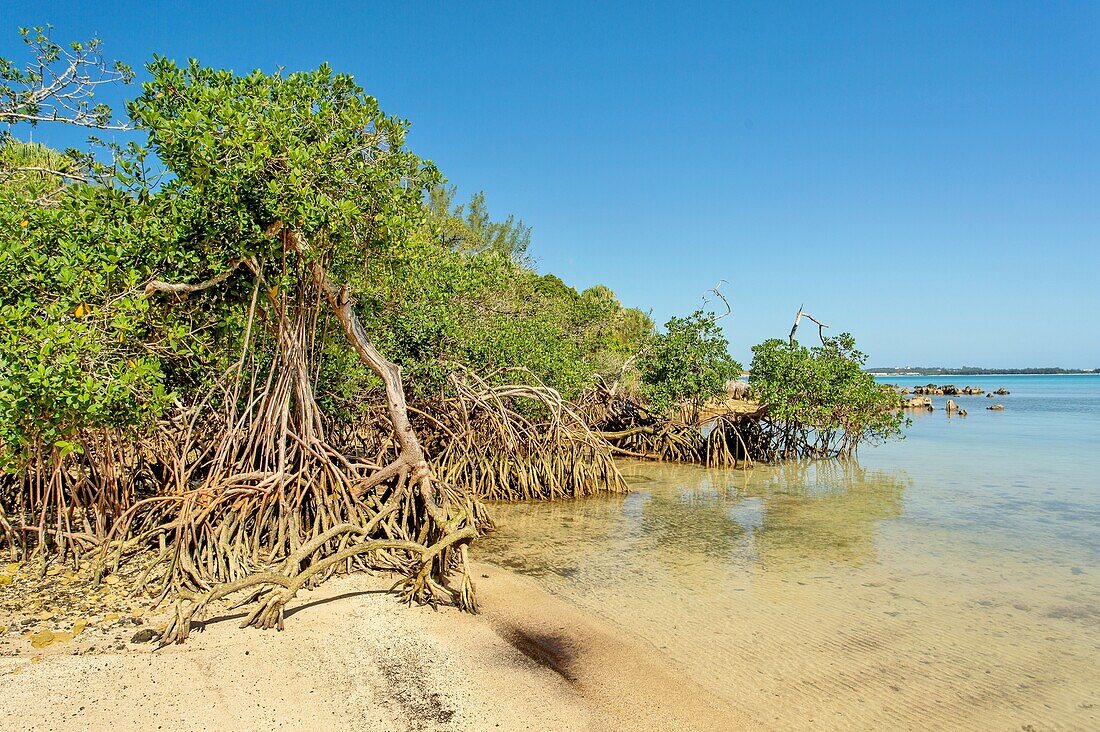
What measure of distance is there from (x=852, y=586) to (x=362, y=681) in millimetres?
4479

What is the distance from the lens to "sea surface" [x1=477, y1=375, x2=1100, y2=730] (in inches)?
164

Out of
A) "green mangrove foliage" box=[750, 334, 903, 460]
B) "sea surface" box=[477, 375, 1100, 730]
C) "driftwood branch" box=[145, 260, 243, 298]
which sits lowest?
"sea surface" box=[477, 375, 1100, 730]

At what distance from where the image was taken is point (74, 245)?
4477 millimetres

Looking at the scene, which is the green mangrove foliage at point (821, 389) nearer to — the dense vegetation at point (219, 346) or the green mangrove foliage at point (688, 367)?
the green mangrove foliage at point (688, 367)

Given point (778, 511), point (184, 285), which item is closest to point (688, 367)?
point (778, 511)

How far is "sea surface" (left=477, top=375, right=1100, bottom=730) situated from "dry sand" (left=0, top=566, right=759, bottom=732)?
0.54 metres

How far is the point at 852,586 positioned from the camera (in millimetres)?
6246

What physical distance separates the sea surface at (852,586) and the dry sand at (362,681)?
1.79 feet

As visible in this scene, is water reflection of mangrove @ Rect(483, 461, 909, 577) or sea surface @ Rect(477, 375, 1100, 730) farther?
water reflection of mangrove @ Rect(483, 461, 909, 577)

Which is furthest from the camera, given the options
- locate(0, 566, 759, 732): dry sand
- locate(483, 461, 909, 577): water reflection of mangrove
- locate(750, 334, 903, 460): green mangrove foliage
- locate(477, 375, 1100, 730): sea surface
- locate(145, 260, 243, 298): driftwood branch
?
locate(750, 334, 903, 460): green mangrove foliage

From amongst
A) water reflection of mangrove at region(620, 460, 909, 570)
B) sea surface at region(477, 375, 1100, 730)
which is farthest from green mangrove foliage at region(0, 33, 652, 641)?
water reflection of mangrove at region(620, 460, 909, 570)

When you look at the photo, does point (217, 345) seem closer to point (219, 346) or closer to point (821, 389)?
point (219, 346)

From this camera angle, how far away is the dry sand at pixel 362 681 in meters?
3.52

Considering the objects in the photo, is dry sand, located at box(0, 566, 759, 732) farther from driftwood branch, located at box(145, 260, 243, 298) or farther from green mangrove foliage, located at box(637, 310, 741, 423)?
green mangrove foliage, located at box(637, 310, 741, 423)
